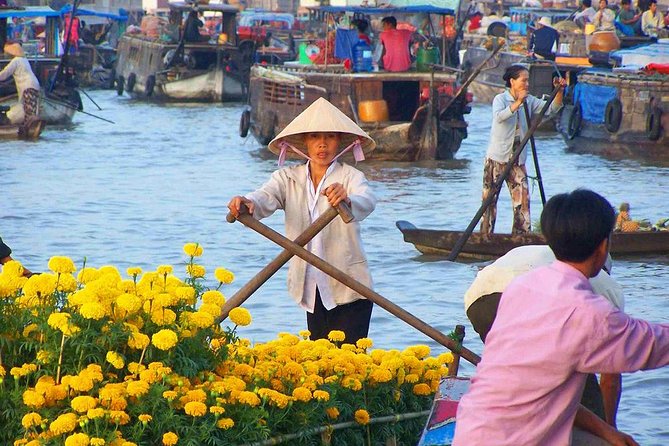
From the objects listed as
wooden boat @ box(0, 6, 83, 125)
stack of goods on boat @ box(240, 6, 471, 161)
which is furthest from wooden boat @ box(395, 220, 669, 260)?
wooden boat @ box(0, 6, 83, 125)

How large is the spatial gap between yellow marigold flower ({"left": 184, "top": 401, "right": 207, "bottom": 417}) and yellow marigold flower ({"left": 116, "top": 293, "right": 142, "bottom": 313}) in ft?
1.18

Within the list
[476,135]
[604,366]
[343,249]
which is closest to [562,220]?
[604,366]

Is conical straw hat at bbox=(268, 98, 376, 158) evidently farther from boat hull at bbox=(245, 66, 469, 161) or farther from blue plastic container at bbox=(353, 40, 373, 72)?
blue plastic container at bbox=(353, 40, 373, 72)

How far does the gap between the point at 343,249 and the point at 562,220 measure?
2.00 m

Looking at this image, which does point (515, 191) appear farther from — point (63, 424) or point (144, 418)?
point (63, 424)

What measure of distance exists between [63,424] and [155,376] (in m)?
0.30

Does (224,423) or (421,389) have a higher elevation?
(224,423)

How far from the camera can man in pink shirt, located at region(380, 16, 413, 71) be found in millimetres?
17234

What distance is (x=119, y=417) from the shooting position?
11.2ft

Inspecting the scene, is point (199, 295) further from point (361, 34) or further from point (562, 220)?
point (361, 34)

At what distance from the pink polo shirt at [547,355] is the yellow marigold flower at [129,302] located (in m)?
1.14

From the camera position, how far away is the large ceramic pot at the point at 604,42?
69.3 feet

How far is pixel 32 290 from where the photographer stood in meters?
3.72

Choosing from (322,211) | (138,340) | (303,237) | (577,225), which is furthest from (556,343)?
(322,211)
